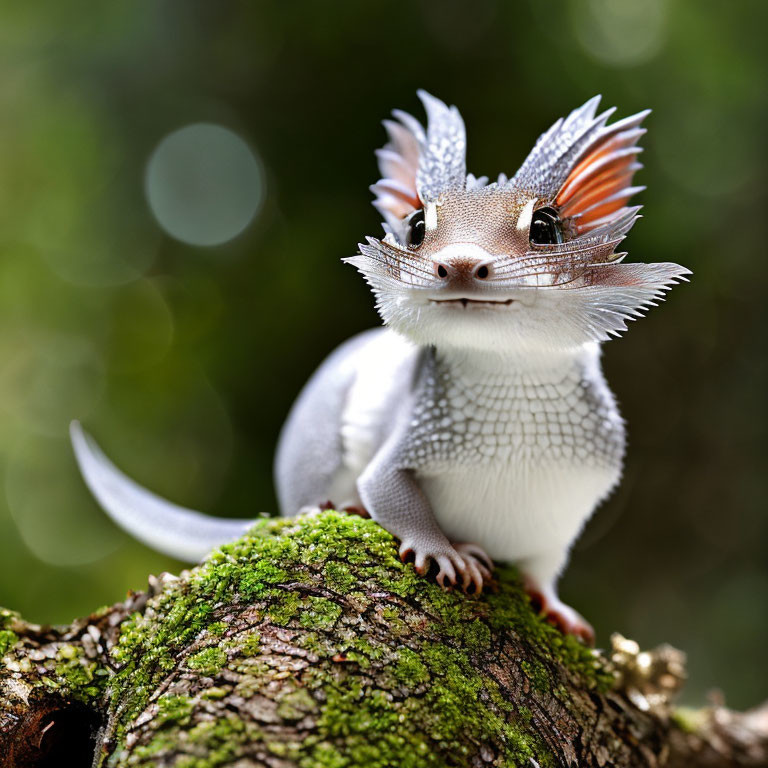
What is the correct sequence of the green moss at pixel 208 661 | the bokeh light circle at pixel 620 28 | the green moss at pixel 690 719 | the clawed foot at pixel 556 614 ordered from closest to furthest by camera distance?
1. the green moss at pixel 208 661
2. the clawed foot at pixel 556 614
3. the green moss at pixel 690 719
4. the bokeh light circle at pixel 620 28

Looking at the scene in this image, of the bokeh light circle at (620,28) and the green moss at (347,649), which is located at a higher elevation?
the bokeh light circle at (620,28)

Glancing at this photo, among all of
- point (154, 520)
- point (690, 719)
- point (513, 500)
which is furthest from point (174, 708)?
point (690, 719)

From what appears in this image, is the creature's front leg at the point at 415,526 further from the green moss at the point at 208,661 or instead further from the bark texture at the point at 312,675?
the green moss at the point at 208,661

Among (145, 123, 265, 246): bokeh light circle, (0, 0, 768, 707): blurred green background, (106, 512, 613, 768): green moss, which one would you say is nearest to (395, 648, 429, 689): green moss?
(106, 512, 613, 768): green moss

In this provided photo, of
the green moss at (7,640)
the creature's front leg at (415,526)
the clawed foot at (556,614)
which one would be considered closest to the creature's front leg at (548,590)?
the clawed foot at (556,614)

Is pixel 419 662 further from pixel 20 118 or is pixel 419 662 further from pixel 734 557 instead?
pixel 20 118

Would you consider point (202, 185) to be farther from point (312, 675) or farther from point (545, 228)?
point (312, 675)

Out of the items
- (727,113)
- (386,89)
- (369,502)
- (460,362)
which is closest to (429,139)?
(460,362)
